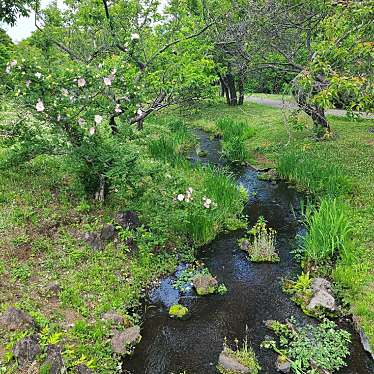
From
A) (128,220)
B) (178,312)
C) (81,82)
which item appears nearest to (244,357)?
(178,312)

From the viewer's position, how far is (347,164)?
1209 centimetres

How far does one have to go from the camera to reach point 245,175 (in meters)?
13.4

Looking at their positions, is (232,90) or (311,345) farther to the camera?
(232,90)

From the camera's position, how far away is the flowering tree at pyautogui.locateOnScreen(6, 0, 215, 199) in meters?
7.45

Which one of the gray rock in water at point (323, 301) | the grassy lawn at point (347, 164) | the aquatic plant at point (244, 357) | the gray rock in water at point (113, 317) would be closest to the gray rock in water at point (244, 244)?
the grassy lawn at point (347, 164)

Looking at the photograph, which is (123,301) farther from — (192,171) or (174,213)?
(192,171)

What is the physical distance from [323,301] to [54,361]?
4.22m

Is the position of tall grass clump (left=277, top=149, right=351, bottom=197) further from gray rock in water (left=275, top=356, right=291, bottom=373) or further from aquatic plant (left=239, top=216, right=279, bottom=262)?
gray rock in water (left=275, top=356, right=291, bottom=373)

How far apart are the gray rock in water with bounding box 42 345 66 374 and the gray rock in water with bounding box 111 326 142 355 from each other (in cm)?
91

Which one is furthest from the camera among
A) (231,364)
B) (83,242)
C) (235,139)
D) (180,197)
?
(235,139)

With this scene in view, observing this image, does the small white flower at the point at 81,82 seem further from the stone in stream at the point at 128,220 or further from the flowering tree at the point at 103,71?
the stone in stream at the point at 128,220

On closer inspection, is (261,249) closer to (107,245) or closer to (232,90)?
(107,245)

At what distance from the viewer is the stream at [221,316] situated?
18.5 ft

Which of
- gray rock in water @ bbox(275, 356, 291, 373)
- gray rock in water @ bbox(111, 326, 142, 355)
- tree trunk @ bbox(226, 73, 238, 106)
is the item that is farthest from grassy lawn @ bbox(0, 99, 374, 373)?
tree trunk @ bbox(226, 73, 238, 106)
